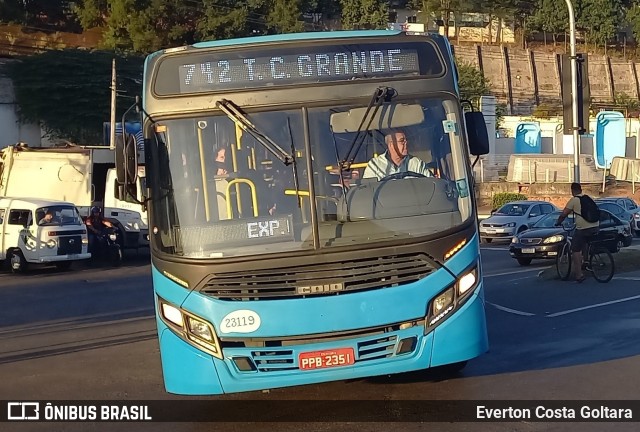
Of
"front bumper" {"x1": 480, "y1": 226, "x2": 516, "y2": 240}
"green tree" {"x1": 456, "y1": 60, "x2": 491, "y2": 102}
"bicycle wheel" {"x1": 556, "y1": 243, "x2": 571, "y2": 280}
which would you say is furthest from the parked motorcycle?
"green tree" {"x1": 456, "y1": 60, "x2": 491, "y2": 102}

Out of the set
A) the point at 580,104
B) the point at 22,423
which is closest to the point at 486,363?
the point at 22,423

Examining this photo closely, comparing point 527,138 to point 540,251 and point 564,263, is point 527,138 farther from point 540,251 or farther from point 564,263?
point 564,263

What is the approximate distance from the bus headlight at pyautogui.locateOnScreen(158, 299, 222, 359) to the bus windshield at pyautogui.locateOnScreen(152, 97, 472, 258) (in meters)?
0.49

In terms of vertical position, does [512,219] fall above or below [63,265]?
below

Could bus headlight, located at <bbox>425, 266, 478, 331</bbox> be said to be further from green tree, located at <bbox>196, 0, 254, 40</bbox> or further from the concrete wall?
the concrete wall

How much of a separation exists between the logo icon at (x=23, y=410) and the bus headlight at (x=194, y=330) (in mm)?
1791

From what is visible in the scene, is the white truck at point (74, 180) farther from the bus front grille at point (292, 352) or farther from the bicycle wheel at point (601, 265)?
the bus front grille at point (292, 352)

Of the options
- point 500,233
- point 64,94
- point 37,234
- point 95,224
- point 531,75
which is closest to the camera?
point 37,234

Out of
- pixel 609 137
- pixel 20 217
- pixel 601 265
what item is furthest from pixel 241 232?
pixel 609 137

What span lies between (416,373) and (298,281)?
2.45m

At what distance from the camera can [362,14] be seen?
72.2 meters

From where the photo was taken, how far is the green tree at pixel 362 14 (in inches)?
2813

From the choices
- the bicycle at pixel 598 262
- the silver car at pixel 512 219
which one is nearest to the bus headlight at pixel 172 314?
the bicycle at pixel 598 262

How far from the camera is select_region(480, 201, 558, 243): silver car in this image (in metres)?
30.1
